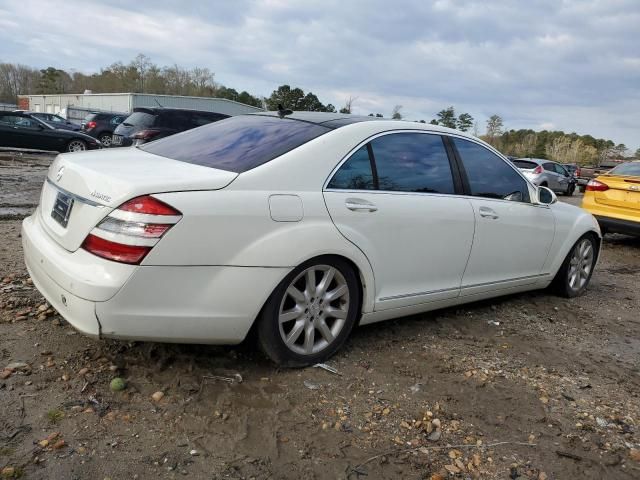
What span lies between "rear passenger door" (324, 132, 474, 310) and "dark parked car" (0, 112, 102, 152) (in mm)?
15798

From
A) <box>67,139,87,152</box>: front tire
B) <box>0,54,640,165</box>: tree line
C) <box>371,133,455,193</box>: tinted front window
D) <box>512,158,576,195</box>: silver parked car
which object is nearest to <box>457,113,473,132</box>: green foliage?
<box>0,54,640,165</box>: tree line

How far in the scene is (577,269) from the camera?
546 cm

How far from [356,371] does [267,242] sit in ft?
3.41

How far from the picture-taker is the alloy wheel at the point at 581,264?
537cm

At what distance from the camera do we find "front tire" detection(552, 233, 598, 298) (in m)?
5.28

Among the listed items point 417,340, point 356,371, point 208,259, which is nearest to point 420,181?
point 417,340

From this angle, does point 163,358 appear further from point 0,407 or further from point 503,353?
point 503,353

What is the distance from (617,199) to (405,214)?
6214 millimetres

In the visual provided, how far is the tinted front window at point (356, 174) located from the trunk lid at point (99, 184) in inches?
27.5

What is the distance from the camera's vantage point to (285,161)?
10.1ft

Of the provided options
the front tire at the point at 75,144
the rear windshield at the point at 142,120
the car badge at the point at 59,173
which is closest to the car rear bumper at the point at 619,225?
the car badge at the point at 59,173

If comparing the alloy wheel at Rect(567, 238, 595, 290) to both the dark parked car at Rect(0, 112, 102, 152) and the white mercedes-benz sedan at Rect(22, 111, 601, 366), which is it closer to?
the white mercedes-benz sedan at Rect(22, 111, 601, 366)

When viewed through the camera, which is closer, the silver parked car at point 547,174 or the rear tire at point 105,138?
the silver parked car at point 547,174

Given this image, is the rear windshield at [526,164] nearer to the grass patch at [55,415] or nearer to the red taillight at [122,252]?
the red taillight at [122,252]
